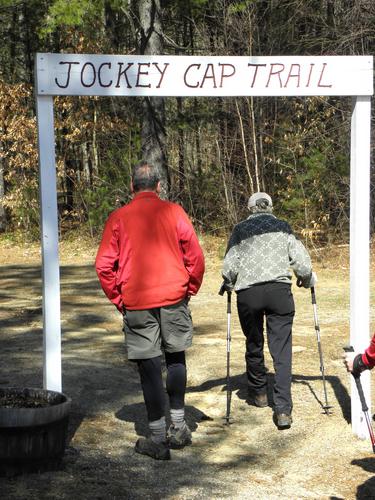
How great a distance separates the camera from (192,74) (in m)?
6.26

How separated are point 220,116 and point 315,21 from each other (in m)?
2.98

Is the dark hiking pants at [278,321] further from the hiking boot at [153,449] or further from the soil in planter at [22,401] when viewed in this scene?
the soil in planter at [22,401]

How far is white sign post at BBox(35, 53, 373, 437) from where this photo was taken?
6039 mm

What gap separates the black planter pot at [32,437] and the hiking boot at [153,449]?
0.65 m

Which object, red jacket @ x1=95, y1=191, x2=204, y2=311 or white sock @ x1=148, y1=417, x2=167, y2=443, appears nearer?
red jacket @ x1=95, y1=191, x2=204, y2=311

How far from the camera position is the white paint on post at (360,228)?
6520mm

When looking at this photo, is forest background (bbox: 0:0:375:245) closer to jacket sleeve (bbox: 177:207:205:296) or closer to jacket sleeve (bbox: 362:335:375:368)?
jacket sleeve (bbox: 177:207:205:296)

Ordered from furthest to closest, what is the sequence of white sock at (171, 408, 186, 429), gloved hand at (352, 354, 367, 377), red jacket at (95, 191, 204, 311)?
white sock at (171, 408, 186, 429) < red jacket at (95, 191, 204, 311) < gloved hand at (352, 354, 367, 377)

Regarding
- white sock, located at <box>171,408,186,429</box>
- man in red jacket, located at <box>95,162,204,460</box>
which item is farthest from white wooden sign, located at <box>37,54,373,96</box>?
white sock, located at <box>171,408,186,429</box>

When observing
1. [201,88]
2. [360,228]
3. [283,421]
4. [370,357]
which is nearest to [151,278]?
[201,88]

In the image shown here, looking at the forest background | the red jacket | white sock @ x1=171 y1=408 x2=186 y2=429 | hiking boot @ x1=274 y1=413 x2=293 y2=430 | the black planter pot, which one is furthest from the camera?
the forest background

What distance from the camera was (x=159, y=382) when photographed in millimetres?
5977

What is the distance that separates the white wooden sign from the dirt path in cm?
254

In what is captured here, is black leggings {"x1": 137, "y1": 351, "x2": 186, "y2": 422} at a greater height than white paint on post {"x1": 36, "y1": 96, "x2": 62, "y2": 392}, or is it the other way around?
white paint on post {"x1": 36, "y1": 96, "x2": 62, "y2": 392}
